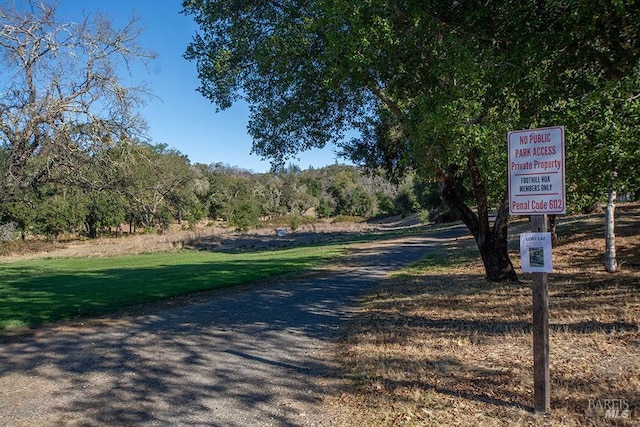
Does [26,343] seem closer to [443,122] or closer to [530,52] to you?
[443,122]

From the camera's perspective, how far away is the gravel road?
188 inches

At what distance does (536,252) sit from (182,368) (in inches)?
183

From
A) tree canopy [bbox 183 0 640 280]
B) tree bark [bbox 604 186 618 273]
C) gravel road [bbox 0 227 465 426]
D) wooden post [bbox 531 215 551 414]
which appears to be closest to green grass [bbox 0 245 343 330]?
gravel road [bbox 0 227 465 426]

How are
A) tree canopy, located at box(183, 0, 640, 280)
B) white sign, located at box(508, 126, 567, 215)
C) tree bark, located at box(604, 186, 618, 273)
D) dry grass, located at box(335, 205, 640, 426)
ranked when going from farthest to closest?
tree bark, located at box(604, 186, 618, 273)
tree canopy, located at box(183, 0, 640, 280)
dry grass, located at box(335, 205, 640, 426)
white sign, located at box(508, 126, 567, 215)

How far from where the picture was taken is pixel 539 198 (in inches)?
167

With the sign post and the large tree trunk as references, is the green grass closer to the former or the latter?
the large tree trunk

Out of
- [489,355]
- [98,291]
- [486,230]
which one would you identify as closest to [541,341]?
[489,355]

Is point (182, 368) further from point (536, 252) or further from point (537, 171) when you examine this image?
point (537, 171)

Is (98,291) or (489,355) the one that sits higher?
(489,355)

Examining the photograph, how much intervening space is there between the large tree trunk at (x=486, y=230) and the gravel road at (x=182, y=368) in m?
4.21

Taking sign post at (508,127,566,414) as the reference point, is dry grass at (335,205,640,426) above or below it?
below

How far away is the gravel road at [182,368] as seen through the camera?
478 cm

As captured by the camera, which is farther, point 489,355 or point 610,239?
point 610,239

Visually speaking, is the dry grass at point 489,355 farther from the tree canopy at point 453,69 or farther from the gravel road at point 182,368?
the tree canopy at point 453,69
